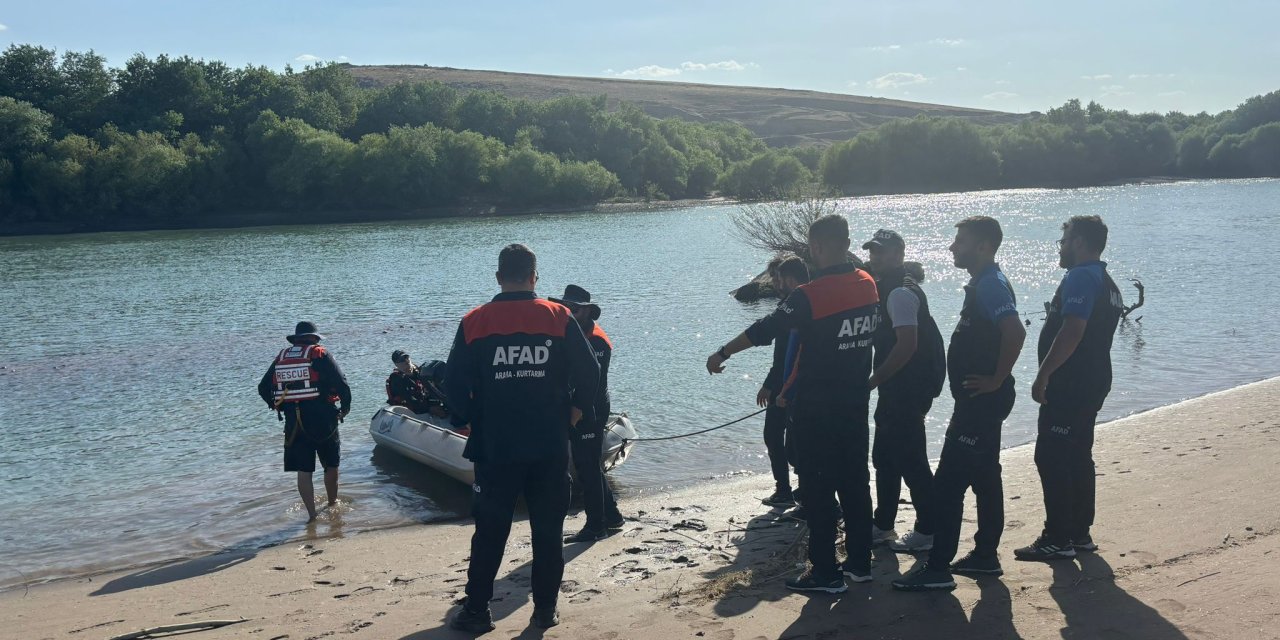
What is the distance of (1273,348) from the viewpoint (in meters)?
16.8

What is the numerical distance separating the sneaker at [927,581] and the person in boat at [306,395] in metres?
4.99

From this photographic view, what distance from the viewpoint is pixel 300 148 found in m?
76.5

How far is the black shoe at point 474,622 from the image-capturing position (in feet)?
17.3

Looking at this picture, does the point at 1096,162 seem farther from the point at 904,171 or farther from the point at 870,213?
the point at 870,213

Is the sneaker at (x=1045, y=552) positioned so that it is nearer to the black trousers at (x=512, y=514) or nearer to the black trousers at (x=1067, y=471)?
the black trousers at (x=1067, y=471)

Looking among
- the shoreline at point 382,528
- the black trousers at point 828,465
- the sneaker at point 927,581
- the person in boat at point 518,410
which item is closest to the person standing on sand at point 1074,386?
the sneaker at point 927,581

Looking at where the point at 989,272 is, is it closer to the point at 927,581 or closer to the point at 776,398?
the point at 927,581

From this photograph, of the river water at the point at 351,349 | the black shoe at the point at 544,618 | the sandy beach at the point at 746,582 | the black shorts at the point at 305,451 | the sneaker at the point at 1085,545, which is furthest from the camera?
the river water at the point at 351,349

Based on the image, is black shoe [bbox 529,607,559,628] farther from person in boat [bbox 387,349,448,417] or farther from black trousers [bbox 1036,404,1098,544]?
person in boat [bbox 387,349,448,417]

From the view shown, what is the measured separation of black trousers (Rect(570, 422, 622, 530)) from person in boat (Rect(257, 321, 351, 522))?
2264mm

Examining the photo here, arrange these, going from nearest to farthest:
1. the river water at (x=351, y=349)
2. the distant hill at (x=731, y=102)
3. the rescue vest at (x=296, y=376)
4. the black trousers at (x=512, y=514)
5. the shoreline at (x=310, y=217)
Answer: the black trousers at (x=512, y=514) < the rescue vest at (x=296, y=376) < the river water at (x=351, y=349) < the shoreline at (x=310, y=217) < the distant hill at (x=731, y=102)

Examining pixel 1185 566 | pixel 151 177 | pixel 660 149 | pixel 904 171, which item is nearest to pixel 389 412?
pixel 1185 566

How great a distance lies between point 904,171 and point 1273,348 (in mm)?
77443

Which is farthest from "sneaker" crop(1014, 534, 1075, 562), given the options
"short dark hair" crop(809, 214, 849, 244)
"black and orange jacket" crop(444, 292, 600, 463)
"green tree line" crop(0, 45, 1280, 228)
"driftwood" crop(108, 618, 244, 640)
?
"green tree line" crop(0, 45, 1280, 228)
